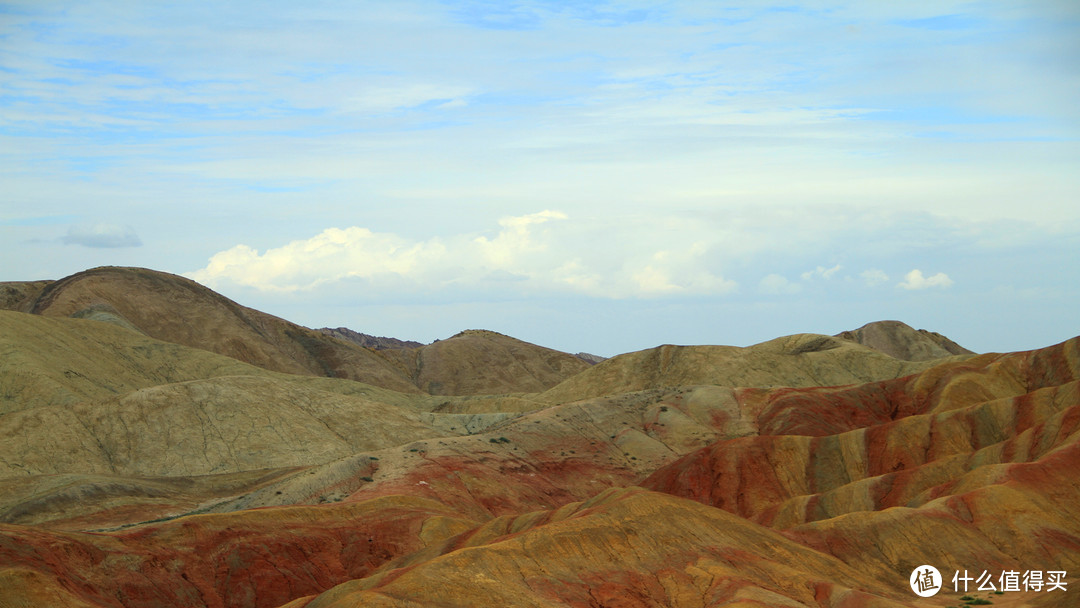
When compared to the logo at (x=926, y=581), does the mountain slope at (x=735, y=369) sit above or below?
above

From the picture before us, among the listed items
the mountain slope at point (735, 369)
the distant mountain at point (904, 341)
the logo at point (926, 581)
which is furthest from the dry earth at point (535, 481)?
the distant mountain at point (904, 341)

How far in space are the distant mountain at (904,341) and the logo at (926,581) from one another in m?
115

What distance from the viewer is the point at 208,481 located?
7438 centimetres

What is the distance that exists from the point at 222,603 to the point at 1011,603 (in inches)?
1466

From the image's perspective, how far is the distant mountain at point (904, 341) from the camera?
15688cm

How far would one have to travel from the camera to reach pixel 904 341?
161m

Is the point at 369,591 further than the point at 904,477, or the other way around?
the point at 904,477

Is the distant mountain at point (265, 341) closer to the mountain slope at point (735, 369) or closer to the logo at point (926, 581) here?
the mountain slope at point (735, 369)

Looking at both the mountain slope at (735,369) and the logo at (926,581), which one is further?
the mountain slope at (735,369)

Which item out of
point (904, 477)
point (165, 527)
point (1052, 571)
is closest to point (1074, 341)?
point (904, 477)

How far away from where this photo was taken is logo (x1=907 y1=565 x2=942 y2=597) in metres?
46.6

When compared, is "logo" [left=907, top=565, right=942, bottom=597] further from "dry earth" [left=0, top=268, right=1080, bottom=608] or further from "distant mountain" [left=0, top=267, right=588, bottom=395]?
"distant mountain" [left=0, top=267, right=588, bottom=395]

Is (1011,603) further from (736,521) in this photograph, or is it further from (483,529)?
(483,529)

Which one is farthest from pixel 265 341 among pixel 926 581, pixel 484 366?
pixel 926 581
